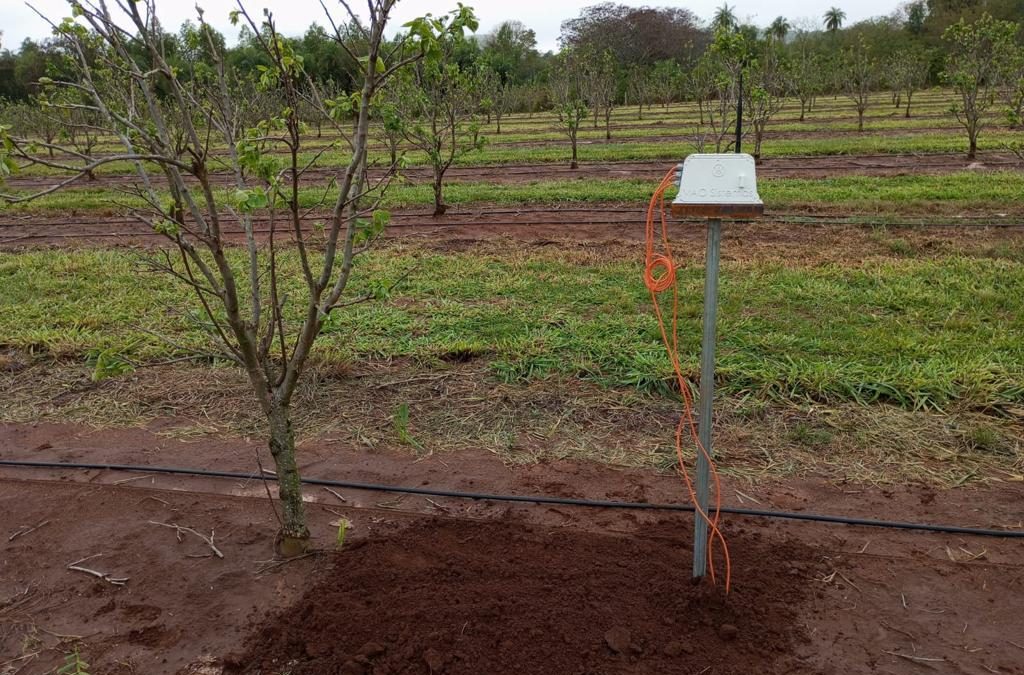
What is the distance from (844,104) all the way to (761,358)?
94.9 ft

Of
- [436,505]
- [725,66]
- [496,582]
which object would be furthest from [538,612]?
[725,66]

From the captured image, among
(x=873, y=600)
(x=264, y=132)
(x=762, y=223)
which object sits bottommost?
(x=873, y=600)

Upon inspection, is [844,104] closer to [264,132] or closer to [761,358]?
[761,358]

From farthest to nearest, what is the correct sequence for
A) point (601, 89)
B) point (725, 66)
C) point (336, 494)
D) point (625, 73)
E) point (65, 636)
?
point (625, 73)
point (601, 89)
point (725, 66)
point (336, 494)
point (65, 636)

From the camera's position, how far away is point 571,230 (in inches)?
347

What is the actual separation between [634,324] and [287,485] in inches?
121

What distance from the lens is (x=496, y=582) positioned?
281 centimetres

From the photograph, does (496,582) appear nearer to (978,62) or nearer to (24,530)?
(24,530)

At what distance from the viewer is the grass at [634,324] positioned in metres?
4.39

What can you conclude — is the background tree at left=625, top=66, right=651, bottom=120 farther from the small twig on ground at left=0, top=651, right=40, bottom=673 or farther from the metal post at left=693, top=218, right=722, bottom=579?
the small twig on ground at left=0, top=651, right=40, bottom=673

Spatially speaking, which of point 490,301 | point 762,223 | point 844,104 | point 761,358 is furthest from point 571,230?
point 844,104

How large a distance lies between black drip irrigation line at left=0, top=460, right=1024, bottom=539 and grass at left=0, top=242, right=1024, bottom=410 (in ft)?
2.48

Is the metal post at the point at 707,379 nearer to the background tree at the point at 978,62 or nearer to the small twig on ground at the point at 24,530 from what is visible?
the small twig on ground at the point at 24,530

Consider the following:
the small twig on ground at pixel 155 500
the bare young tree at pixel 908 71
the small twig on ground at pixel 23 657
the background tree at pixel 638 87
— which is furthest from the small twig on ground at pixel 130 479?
the background tree at pixel 638 87
